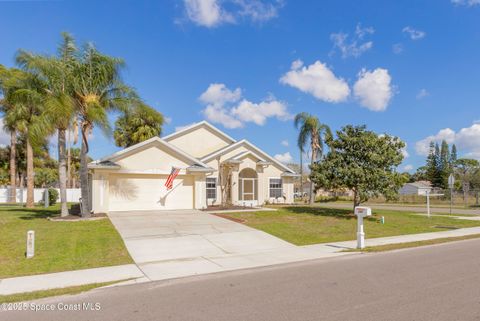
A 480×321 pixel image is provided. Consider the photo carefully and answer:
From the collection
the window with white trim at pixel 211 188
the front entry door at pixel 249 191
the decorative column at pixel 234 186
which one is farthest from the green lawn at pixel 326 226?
the front entry door at pixel 249 191

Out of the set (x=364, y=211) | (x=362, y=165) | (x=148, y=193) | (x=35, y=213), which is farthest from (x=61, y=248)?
(x=362, y=165)

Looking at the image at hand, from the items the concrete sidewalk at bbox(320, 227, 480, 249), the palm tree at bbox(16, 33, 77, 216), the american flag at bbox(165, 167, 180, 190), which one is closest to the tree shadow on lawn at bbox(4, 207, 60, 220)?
the palm tree at bbox(16, 33, 77, 216)

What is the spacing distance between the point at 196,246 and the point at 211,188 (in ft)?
45.3

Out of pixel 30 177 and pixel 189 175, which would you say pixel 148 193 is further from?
pixel 30 177

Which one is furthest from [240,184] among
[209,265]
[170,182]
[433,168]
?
[433,168]

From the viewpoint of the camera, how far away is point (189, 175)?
67.4 feet

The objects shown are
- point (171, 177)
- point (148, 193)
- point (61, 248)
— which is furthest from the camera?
point (171, 177)

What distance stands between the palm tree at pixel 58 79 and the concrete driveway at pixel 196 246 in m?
5.17

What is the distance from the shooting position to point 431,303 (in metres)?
5.31

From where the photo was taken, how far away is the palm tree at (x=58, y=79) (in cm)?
1440

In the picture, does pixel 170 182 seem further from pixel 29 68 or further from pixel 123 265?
pixel 123 265

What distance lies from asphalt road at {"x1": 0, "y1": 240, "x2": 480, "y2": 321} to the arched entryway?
17150 mm

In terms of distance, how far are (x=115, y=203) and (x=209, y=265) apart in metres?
12.0

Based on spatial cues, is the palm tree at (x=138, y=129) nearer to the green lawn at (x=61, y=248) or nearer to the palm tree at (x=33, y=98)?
the palm tree at (x=33, y=98)
